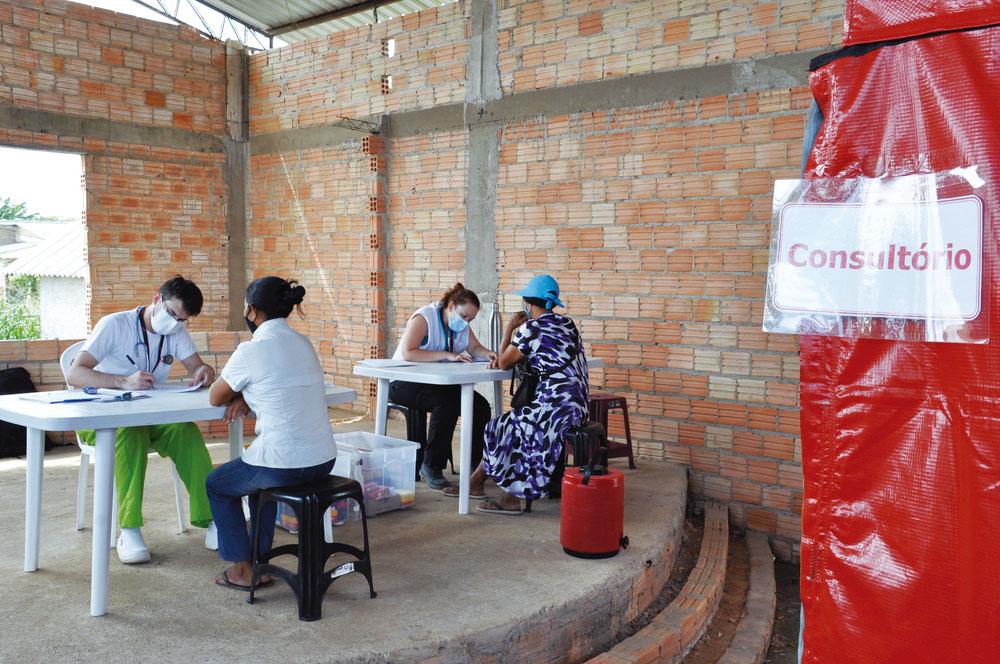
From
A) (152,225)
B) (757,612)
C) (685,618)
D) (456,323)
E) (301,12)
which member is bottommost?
(757,612)

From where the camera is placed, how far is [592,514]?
11.9 feet

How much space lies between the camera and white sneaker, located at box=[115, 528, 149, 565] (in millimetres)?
3475

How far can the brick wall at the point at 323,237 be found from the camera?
7.53 meters

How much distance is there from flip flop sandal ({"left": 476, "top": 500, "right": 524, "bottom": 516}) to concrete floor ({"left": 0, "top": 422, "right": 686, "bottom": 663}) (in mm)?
60

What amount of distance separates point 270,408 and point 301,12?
911cm

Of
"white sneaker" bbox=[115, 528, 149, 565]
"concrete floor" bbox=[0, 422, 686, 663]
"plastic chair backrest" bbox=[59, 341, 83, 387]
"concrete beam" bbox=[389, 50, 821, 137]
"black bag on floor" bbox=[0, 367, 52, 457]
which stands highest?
"concrete beam" bbox=[389, 50, 821, 137]

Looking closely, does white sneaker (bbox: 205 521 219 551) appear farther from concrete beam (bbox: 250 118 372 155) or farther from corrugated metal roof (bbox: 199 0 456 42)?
corrugated metal roof (bbox: 199 0 456 42)

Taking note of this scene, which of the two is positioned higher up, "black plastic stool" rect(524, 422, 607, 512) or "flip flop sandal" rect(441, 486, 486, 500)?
"black plastic stool" rect(524, 422, 607, 512)

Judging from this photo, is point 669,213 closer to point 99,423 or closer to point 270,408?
point 270,408

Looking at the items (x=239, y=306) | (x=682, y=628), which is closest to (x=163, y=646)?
(x=682, y=628)

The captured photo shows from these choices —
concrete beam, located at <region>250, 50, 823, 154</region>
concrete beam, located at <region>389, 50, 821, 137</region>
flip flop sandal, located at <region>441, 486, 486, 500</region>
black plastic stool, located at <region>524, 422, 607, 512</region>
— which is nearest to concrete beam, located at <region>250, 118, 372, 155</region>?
concrete beam, located at <region>250, 50, 823, 154</region>

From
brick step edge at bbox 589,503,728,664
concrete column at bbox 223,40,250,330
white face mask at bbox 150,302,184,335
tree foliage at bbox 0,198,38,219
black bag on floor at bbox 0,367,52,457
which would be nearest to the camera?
brick step edge at bbox 589,503,728,664

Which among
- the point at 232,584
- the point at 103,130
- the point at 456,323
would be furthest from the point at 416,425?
the point at 103,130

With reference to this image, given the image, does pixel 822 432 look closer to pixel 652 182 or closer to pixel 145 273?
pixel 652 182
